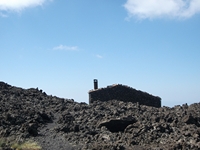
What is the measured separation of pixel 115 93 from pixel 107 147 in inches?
659

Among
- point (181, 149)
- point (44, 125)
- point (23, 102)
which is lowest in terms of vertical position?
point (181, 149)

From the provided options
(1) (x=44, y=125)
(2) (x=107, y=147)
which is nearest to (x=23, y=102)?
(1) (x=44, y=125)

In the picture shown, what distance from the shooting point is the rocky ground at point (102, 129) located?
49.0 feet

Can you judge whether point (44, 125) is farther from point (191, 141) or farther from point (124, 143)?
point (191, 141)

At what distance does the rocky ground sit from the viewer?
1494cm

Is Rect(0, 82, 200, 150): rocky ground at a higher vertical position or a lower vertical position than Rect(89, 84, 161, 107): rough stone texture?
lower

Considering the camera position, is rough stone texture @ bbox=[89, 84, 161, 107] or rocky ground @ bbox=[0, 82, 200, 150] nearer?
rocky ground @ bbox=[0, 82, 200, 150]

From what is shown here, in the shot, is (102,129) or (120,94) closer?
(102,129)

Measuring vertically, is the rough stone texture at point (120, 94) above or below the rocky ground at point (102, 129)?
above

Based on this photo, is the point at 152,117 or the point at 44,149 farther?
the point at 152,117

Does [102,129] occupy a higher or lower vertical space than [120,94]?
lower

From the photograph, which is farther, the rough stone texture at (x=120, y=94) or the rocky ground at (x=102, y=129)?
the rough stone texture at (x=120, y=94)

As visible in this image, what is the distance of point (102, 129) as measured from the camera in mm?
17422

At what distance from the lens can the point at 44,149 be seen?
47.8 ft
